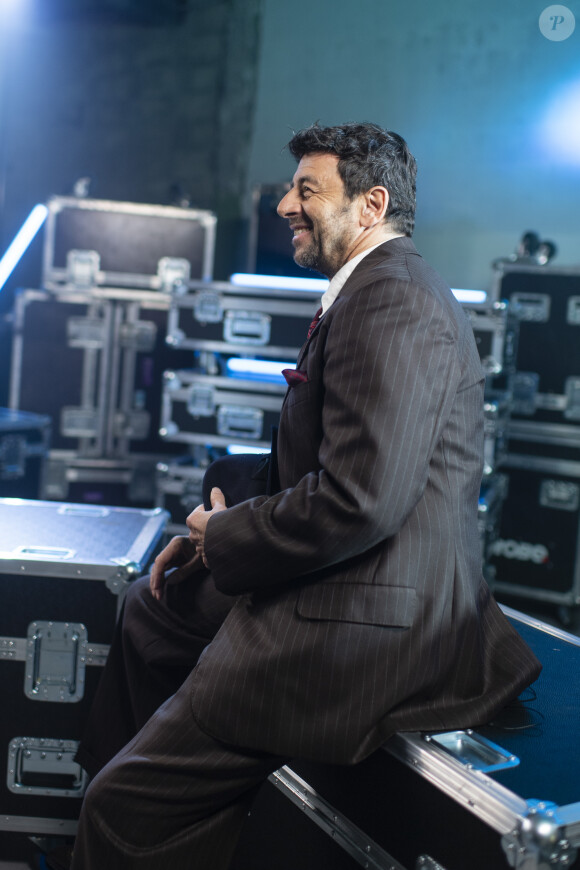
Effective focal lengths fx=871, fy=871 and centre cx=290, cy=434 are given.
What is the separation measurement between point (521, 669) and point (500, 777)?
27 centimetres

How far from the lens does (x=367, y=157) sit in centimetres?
152

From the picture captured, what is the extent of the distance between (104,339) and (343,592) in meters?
3.63

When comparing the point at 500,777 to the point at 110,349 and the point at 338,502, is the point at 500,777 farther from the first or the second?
the point at 110,349

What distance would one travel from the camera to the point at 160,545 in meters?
2.38

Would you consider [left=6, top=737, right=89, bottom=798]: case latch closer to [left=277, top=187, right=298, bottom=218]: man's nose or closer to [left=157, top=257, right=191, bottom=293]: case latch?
[left=277, top=187, right=298, bottom=218]: man's nose

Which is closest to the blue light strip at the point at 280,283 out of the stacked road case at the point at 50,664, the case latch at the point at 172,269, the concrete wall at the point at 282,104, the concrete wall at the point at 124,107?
the case latch at the point at 172,269

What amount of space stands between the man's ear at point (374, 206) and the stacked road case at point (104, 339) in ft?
10.8

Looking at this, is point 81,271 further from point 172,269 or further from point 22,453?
point 22,453

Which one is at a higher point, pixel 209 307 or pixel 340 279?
pixel 209 307

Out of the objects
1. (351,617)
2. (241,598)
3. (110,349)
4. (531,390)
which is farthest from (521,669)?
(110,349)

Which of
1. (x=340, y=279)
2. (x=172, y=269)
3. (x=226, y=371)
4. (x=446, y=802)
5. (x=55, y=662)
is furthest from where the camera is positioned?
(x=172, y=269)

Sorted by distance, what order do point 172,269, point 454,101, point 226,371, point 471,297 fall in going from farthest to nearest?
1. point 454,101
2. point 172,269
3. point 226,371
4. point 471,297

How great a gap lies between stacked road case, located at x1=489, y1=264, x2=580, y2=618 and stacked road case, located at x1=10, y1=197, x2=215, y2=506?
5.77 feet

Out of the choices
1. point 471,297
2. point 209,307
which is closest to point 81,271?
point 209,307
